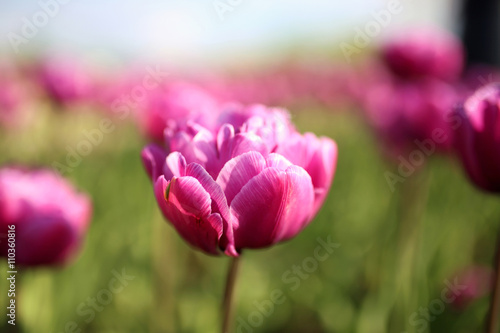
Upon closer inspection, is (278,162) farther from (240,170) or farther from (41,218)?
(41,218)

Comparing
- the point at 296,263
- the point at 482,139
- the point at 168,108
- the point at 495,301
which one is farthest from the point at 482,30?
the point at 495,301

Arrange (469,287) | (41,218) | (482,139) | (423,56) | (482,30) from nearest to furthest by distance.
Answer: (482,139)
(41,218)
(469,287)
(423,56)
(482,30)

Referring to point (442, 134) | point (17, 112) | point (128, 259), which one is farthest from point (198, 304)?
point (17, 112)

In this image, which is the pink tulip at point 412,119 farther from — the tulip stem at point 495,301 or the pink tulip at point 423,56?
the tulip stem at point 495,301

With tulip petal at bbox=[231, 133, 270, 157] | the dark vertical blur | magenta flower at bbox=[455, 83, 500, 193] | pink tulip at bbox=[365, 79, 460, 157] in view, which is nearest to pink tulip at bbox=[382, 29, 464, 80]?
pink tulip at bbox=[365, 79, 460, 157]

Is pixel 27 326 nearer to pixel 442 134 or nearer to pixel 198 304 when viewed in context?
pixel 198 304

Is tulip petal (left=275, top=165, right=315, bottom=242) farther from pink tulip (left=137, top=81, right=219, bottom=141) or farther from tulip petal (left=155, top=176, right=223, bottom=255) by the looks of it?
pink tulip (left=137, top=81, right=219, bottom=141)

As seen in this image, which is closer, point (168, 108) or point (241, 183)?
point (241, 183)
